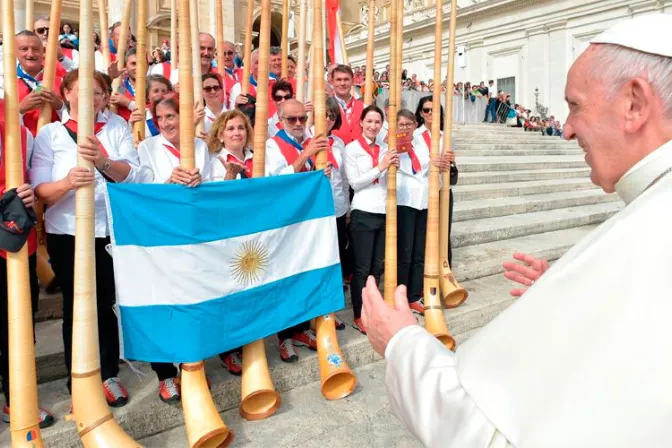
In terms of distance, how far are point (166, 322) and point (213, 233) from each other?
0.53 m

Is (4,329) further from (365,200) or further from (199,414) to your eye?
(365,200)

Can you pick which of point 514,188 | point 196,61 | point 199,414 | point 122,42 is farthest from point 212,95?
point 514,188

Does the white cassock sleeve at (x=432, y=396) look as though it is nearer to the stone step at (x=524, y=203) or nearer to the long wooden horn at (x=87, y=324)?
the long wooden horn at (x=87, y=324)

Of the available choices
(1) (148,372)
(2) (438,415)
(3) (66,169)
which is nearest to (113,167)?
(3) (66,169)

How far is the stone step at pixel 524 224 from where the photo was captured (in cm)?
659

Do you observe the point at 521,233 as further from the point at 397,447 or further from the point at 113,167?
the point at 113,167

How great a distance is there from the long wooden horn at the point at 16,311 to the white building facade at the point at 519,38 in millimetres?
22500

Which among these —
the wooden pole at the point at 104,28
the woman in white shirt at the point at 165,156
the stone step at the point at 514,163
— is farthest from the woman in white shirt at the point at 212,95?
the stone step at the point at 514,163

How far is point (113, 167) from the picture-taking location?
2791 millimetres

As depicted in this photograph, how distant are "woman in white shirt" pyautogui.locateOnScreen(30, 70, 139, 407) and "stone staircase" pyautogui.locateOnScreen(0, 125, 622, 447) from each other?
28 cm

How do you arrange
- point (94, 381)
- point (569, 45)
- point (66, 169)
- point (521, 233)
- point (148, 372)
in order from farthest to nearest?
point (569, 45) → point (521, 233) → point (148, 372) → point (66, 169) → point (94, 381)

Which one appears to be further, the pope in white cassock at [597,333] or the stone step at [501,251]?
the stone step at [501,251]

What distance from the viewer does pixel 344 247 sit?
485cm

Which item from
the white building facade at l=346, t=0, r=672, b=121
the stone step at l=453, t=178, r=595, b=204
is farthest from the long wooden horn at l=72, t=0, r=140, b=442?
the white building facade at l=346, t=0, r=672, b=121
